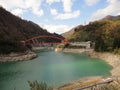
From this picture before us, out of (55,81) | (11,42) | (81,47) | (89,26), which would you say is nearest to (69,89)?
(55,81)

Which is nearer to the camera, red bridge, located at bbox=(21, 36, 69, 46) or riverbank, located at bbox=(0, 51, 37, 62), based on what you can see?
riverbank, located at bbox=(0, 51, 37, 62)

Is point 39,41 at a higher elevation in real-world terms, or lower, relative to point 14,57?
higher

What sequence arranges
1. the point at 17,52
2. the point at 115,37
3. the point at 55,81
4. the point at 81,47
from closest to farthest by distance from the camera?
the point at 55,81 → the point at 115,37 → the point at 17,52 → the point at 81,47

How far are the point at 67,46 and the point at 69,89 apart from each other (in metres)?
87.6

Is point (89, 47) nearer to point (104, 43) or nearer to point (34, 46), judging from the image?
point (104, 43)

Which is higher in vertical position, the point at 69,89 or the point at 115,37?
the point at 115,37

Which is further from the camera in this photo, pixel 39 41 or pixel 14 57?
pixel 39 41

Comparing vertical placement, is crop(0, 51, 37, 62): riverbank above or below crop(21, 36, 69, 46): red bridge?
below

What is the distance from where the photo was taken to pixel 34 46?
133m

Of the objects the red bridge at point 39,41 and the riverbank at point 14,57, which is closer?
the riverbank at point 14,57

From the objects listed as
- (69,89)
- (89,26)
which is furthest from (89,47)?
(69,89)

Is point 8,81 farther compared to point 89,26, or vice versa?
point 89,26

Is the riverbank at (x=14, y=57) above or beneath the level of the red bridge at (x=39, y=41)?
beneath

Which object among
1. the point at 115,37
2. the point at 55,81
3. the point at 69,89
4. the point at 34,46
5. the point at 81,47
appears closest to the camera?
the point at 69,89
